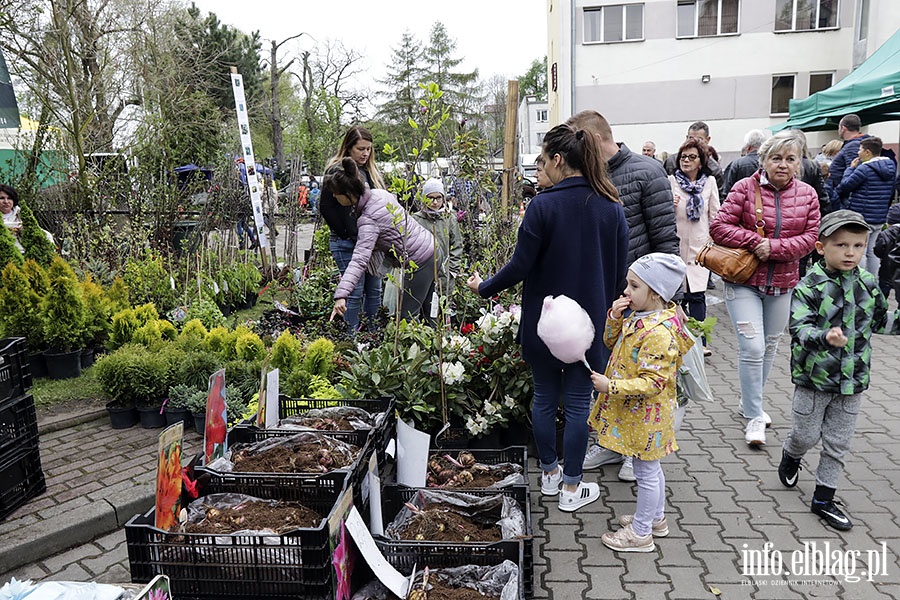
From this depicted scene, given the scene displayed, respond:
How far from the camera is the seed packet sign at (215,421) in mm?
2892

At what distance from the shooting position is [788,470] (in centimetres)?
351

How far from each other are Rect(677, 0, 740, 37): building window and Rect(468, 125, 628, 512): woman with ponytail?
2035cm

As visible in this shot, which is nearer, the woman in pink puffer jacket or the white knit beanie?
the white knit beanie

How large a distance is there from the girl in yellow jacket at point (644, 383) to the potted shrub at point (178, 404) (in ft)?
8.70

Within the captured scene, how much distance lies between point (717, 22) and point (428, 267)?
19420 millimetres

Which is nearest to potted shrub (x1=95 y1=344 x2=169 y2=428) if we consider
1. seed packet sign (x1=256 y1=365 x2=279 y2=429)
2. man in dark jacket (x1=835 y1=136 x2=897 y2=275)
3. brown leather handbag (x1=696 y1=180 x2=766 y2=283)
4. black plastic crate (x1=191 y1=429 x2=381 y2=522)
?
seed packet sign (x1=256 y1=365 x2=279 y2=429)

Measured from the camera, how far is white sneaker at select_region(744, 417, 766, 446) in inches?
161

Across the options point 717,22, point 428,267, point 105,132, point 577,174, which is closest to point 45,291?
point 428,267

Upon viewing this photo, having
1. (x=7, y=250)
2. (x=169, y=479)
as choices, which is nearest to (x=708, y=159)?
(x=169, y=479)

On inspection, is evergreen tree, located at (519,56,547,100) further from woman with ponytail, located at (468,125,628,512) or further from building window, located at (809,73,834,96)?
woman with ponytail, located at (468,125,628,512)

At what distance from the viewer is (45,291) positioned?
4.88 meters

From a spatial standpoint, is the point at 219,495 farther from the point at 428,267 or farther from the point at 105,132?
the point at 105,132

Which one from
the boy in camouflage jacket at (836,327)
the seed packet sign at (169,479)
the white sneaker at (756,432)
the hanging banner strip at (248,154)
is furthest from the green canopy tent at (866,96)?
the seed packet sign at (169,479)

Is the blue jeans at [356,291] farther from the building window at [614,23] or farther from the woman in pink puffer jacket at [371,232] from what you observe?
the building window at [614,23]
